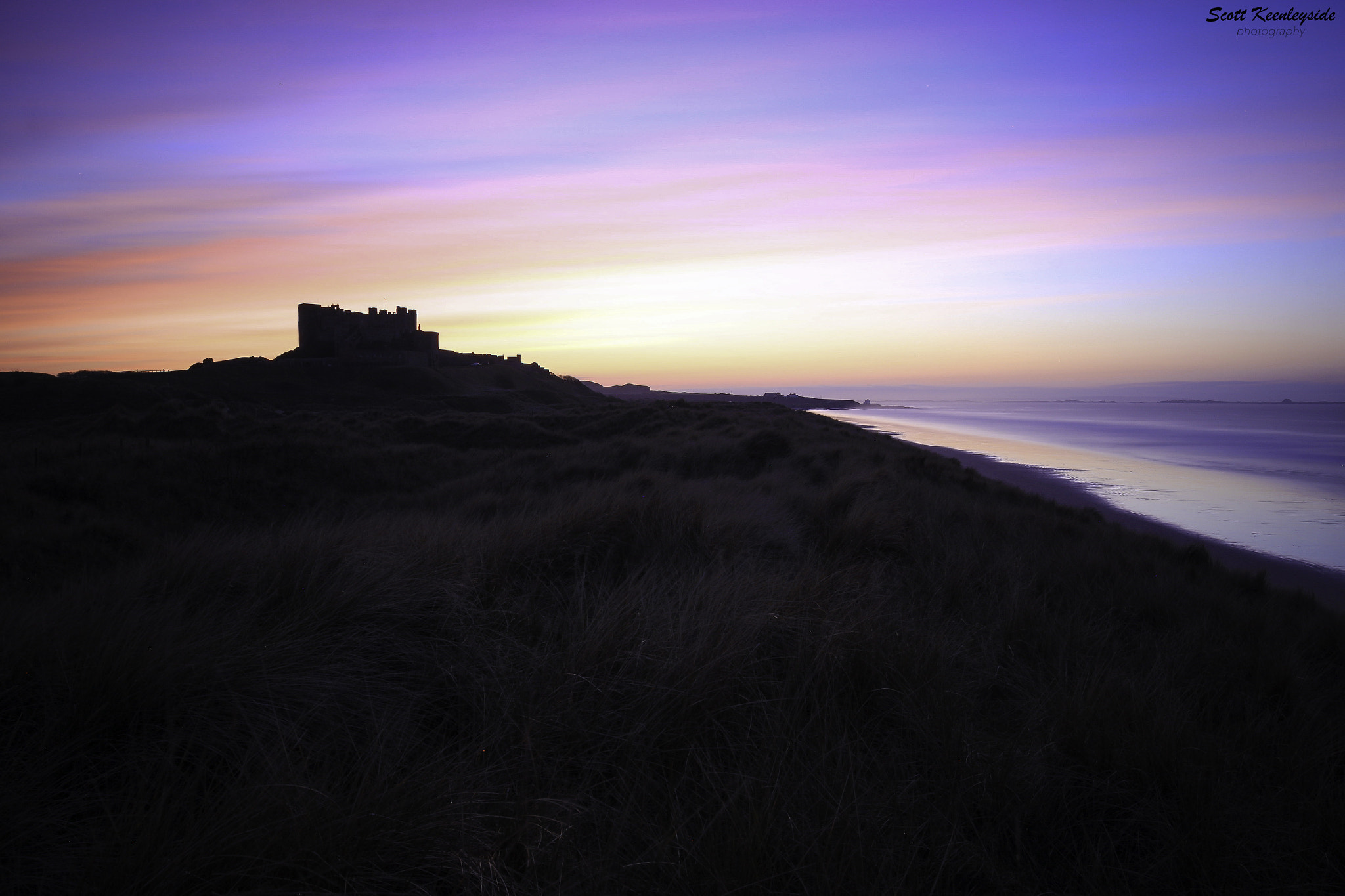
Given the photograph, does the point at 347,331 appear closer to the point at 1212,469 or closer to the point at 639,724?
the point at 1212,469

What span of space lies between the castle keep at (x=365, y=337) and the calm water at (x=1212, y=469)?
41.2 metres

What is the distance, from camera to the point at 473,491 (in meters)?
11.9

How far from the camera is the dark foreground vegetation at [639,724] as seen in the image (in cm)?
188

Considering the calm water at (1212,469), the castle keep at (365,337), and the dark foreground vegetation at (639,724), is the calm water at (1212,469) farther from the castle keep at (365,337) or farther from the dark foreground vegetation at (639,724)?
the castle keep at (365,337)

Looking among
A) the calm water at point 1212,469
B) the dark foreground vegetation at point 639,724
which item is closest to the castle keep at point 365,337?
the calm water at point 1212,469

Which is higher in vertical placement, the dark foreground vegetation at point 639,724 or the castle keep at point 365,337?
the castle keep at point 365,337

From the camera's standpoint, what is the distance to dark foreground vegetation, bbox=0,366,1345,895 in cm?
188

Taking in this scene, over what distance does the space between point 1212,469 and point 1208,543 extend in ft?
51.7

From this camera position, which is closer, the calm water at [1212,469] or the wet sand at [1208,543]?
the wet sand at [1208,543]

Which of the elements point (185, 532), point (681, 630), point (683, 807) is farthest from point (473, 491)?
point (683, 807)

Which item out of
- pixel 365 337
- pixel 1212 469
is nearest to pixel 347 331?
pixel 365 337

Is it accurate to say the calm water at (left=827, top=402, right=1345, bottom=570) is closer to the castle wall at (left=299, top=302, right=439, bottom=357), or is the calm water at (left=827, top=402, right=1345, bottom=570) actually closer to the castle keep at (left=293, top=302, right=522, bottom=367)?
the castle keep at (left=293, top=302, right=522, bottom=367)

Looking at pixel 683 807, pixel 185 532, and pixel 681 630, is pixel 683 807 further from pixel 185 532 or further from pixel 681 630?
pixel 185 532

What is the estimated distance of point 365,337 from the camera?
62281mm
